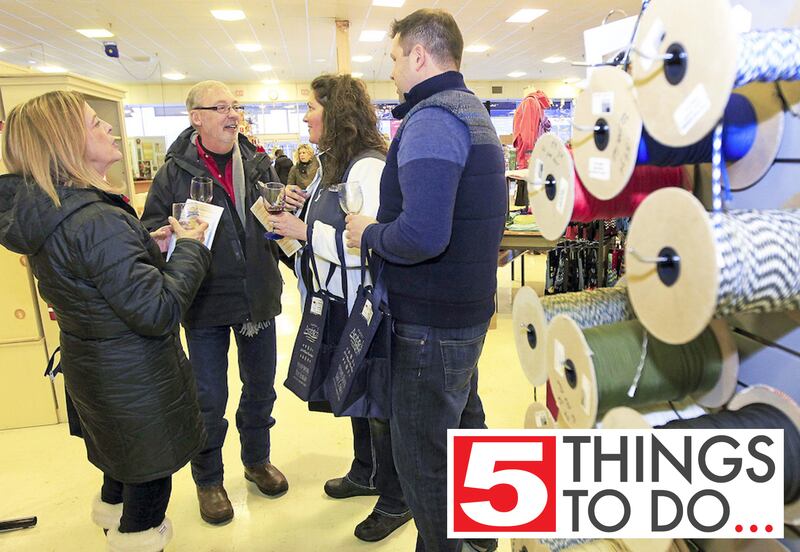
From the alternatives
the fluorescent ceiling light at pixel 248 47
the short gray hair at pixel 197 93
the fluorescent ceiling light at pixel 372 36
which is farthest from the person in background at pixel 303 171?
the fluorescent ceiling light at pixel 248 47

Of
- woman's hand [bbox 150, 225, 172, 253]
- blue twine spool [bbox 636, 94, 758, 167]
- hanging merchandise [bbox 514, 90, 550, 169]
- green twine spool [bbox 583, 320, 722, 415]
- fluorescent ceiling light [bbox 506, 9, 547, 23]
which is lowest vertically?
green twine spool [bbox 583, 320, 722, 415]

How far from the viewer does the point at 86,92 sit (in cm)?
336

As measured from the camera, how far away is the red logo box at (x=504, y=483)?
0.83m

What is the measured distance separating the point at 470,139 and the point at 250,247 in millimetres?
1183

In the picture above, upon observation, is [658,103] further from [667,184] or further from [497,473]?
[497,473]

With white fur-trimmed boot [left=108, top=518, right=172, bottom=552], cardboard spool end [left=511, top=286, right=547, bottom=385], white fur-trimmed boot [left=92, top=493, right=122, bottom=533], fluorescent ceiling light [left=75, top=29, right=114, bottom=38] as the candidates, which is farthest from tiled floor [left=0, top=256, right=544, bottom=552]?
fluorescent ceiling light [left=75, top=29, right=114, bottom=38]

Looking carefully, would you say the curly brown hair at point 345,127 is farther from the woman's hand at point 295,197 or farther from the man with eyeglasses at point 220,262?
the man with eyeglasses at point 220,262

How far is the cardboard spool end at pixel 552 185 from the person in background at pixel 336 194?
3.00ft

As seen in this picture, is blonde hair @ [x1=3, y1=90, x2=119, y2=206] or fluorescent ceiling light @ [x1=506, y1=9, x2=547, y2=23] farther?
fluorescent ceiling light @ [x1=506, y1=9, x2=547, y2=23]

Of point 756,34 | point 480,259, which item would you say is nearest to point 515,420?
point 480,259

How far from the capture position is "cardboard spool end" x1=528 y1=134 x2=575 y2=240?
0.80 metres

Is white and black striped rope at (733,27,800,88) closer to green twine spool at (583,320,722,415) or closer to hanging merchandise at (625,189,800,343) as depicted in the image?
hanging merchandise at (625,189,800,343)

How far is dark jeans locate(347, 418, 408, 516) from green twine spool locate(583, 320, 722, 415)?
1.30 meters

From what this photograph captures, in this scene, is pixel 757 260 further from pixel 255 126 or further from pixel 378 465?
pixel 255 126
